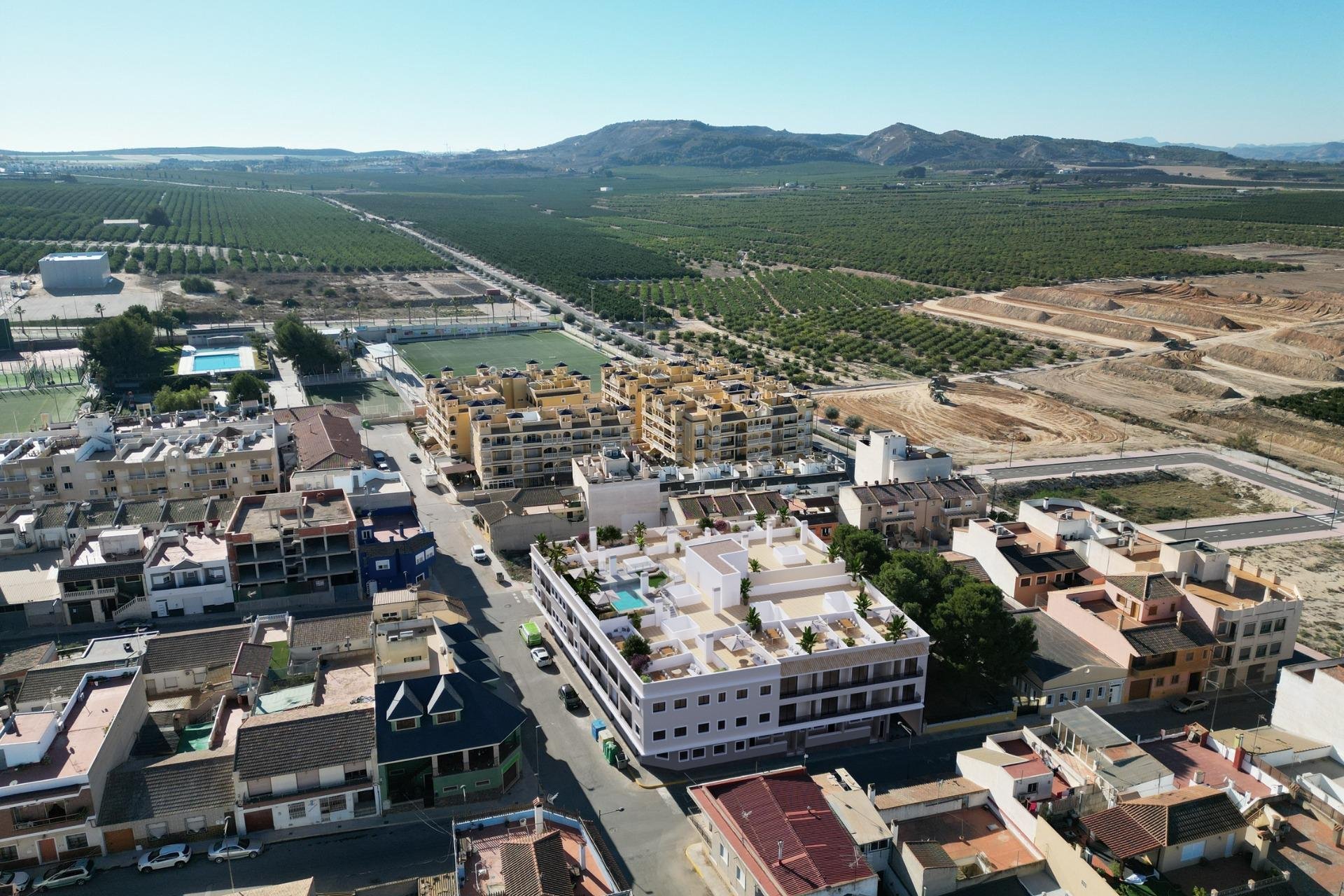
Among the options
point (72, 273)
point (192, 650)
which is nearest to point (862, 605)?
point (192, 650)

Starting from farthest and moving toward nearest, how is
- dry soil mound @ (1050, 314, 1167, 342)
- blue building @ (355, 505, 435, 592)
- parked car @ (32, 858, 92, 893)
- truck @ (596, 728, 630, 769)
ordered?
dry soil mound @ (1050, 314, 1167, 342) < blue building @ (355, 505, 435, 592) < truck @ (596, 728, 630, 769) < parked car @ (32, 858, 92, 893)

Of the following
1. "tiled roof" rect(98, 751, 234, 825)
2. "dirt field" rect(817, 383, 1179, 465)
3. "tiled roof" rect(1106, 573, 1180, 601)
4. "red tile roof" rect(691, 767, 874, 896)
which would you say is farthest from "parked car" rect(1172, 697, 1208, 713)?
"tiled roof" rect(98, 751, 234, 825)

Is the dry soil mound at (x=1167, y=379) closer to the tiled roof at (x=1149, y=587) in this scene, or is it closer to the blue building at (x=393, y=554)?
the tiled roof at (x=1149, y=587)

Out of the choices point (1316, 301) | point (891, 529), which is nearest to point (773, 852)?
point (891, 529)

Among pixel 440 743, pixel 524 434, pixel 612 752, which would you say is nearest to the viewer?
pixel 440 743

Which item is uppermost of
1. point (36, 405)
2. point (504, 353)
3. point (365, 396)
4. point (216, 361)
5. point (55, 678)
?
point (55, 678)

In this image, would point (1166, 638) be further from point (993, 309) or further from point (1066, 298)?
point (1066, 298)

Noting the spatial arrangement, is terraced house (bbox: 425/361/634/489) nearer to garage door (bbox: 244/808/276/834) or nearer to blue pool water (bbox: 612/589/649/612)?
blue pool water (bbox: 612/589/649/612)
